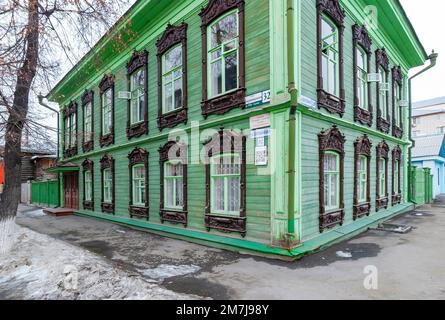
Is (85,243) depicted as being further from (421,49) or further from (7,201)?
(421,49)

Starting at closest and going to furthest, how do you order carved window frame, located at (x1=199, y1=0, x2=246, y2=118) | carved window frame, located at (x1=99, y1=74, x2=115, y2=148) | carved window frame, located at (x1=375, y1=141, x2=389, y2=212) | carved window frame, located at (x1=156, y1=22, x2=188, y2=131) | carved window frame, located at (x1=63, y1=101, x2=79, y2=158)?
carved window frame, located at (x1=199, y1=0, x2=246, y2=118) → carved window frame, located at (x1=156, y1=22, x2=188, y2=131) → carved window frame, located at (x1=375, y1=141, x2=389, y2=212) → carved window frame, located at (x1=99, y1=74, x2=115, y2=148) → carved window frame, located at (x1=63, y1=101, x2=79, y2=158)

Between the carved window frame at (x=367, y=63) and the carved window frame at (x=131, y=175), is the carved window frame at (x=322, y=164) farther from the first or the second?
the carved window frame at (x=131, y=175)

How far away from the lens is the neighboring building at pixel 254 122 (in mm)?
6406

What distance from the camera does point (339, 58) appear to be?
8.12m

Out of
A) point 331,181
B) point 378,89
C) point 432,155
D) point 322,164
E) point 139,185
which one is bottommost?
point 139,185

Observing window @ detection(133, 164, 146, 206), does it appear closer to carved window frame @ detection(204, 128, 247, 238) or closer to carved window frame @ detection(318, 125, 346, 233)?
carved window frame @ detection(204, 128, 247, 238)

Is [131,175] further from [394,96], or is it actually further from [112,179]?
[394,96]

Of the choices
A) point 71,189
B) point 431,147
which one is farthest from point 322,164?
Answer: point 431,147

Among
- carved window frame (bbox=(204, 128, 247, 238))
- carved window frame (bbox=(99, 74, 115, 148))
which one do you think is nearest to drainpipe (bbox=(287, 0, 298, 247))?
carved window frame (bbox=(204, 128, 247, 238))

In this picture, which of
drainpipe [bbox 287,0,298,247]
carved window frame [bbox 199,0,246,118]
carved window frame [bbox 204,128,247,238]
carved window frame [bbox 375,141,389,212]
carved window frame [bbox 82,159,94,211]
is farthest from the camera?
carved window frame [bbox 82,159,94,211]

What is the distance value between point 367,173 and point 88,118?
532 inches

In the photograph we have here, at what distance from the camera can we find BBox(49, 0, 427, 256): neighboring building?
6406mm

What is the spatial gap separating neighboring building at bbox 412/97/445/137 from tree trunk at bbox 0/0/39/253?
47399 mm

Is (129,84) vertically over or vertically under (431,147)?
over
